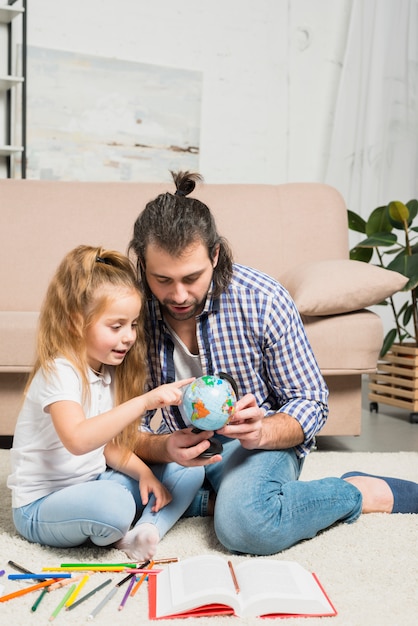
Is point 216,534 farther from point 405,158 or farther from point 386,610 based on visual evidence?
point 405,158

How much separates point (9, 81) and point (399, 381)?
2.75 meters

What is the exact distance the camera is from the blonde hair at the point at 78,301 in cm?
179

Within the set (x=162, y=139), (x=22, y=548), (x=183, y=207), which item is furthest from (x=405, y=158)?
(x=22, y=548)

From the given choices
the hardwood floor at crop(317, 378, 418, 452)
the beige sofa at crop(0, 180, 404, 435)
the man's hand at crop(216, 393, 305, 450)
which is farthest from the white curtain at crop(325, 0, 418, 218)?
the man's hand at crop(216, 393, 305, 450)

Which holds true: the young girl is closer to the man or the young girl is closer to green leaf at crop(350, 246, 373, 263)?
the man

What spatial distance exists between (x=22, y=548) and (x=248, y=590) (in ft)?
2.01

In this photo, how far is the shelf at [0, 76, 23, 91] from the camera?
435 cm

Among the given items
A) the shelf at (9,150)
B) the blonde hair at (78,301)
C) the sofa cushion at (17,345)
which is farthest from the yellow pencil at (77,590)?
the shelf at (9,150)

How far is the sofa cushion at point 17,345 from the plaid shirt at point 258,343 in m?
0.90

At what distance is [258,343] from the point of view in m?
1.98

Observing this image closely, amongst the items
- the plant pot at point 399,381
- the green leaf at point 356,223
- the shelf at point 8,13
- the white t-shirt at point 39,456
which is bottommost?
the plant pot at point 399,381

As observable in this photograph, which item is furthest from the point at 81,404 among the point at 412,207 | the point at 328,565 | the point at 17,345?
the point at 412,207

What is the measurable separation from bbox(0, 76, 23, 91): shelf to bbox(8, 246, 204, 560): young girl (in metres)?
2.85

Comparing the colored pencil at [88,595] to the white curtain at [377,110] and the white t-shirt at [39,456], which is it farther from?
the white curtain at [377,110]
